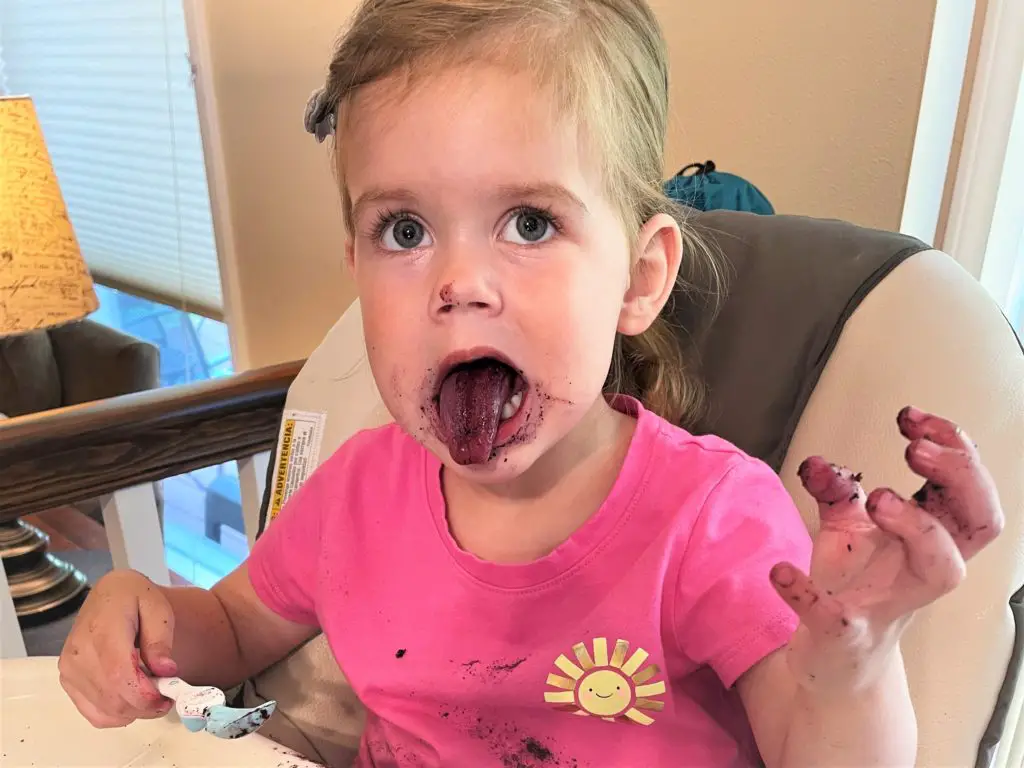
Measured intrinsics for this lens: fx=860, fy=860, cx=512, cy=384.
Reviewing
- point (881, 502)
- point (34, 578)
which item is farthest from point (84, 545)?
point (881, 502)

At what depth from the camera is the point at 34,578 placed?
1766mm

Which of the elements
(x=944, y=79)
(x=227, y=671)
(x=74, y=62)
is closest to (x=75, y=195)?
(x=74, y=62)

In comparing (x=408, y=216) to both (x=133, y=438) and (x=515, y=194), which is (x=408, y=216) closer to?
(x=515, y=194)

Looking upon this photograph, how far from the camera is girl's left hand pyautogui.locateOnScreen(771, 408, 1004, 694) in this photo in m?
0.38

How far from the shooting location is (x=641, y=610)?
65 cm

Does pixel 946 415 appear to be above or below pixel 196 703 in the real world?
above

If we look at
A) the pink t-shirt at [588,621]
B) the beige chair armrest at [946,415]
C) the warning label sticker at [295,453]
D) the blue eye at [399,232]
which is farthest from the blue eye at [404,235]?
the warning label sticker at [295,453]

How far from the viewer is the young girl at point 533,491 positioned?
1.88ft

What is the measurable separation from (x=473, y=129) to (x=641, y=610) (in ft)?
1.21

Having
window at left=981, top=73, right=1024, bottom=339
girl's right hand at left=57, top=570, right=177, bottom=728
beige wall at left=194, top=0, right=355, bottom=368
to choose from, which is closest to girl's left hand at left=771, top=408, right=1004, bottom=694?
girl's right hand at left=57, top=570, right=177, bottom=728

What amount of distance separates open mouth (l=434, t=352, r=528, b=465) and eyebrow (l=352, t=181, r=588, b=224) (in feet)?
0.37

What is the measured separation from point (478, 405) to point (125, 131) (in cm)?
227

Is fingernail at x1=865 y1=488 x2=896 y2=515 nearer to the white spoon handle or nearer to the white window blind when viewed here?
the white spoon handle

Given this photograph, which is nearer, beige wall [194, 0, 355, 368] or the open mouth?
the open mouth
